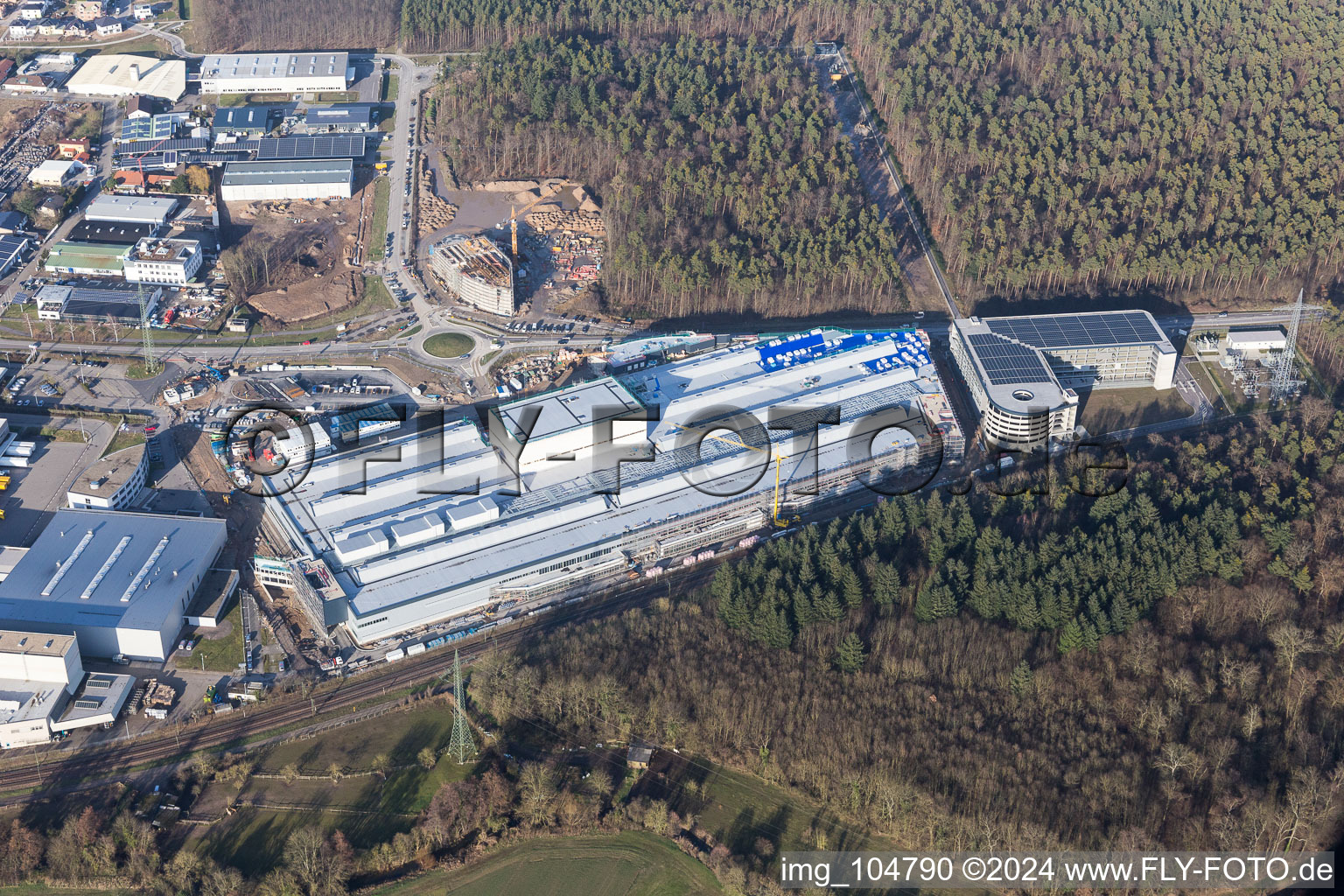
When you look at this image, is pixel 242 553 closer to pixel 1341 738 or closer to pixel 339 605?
pixel 339 605

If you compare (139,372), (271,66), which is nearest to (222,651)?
(139,372)

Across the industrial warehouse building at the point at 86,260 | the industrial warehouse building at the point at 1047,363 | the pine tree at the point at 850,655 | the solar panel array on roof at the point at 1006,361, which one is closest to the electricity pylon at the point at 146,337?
the industrial warehouse building at the point at 86,260

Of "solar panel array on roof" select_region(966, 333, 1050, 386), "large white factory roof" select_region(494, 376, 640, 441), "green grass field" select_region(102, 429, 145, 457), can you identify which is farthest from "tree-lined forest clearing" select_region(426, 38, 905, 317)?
"green grass field" select_region(102, 429, 145, 457)

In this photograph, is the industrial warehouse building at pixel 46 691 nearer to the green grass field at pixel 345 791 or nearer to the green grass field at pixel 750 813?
the green grass field at pixel 345 791

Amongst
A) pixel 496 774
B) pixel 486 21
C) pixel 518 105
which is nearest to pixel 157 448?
pixel 496 774

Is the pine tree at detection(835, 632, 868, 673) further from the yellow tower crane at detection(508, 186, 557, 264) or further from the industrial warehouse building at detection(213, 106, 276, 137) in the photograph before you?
the industrial warehouse building at detection(213, 106, 276, 137)
